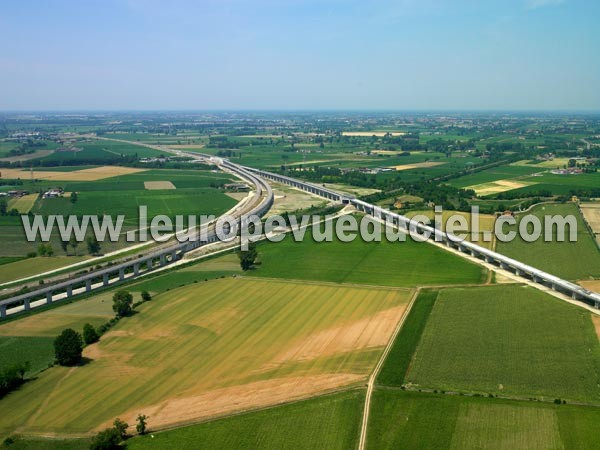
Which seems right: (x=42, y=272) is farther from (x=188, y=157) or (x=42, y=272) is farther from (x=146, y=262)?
(x=188, y=157)

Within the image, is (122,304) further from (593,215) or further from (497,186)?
(497,186)

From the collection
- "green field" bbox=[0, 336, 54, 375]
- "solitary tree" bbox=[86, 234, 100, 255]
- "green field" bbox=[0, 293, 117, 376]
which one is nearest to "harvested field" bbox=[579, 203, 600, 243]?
"green field" bbox=[0, 293, 117, 376]

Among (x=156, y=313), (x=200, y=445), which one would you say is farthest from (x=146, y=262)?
(x=200, y=445)

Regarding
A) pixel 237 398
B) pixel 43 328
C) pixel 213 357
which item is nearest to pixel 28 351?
pixel 43 328

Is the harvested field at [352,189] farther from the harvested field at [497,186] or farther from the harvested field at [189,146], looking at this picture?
the harvested field at [189,146]

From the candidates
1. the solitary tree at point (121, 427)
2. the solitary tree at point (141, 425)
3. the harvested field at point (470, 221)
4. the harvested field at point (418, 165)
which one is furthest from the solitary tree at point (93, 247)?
the harvested field at point (418, 165)
